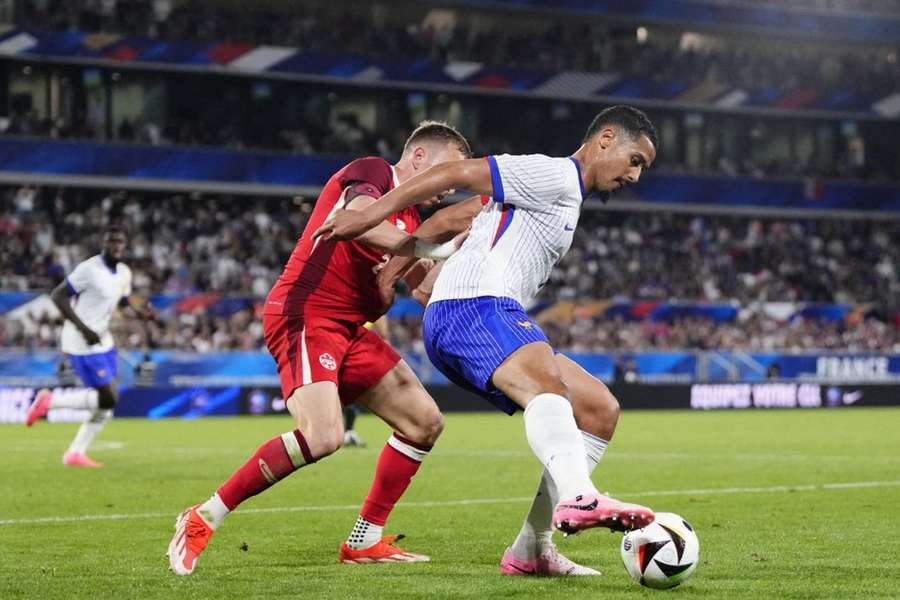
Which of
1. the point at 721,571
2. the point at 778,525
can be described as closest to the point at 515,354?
the point at 721,571

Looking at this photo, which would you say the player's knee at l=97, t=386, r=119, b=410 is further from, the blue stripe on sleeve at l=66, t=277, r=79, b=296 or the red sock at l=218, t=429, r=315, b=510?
the red sock at l=218, t=429, r=315, b=510

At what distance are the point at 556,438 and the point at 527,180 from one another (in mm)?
1236

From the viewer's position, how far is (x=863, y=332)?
144 ft

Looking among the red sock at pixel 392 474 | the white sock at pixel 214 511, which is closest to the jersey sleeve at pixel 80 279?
the red sock at pixel 392 474

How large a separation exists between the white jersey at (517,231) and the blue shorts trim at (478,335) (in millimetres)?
58

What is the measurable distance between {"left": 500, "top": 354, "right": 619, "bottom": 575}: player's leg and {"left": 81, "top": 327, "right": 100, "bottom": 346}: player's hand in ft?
33.6

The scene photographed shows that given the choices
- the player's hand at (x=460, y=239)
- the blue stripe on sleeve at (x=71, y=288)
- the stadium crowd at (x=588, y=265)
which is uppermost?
the player's hand at (x=460, y=239)

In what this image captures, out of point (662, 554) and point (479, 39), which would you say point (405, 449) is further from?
point (479, 39)

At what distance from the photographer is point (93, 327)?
56.6 ft

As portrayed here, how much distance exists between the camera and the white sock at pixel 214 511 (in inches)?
312

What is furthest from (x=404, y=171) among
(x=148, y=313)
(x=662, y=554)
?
(x=148, y=313)

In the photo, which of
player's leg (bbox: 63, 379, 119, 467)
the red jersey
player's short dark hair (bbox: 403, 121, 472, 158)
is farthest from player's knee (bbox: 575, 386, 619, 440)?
player's leg (bbox: 63, 379, 119, 467)

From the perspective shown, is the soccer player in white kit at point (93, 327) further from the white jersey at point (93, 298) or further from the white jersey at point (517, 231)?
the white jersey at point (517, 231)

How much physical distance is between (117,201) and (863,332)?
21878 mm
